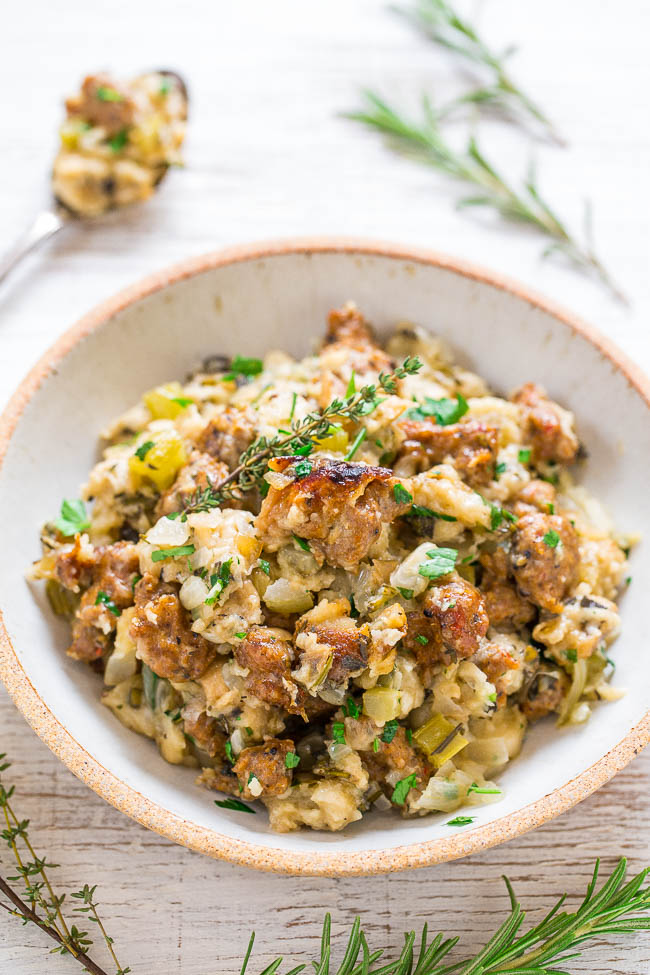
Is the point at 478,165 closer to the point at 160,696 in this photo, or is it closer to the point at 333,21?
the point at 333,21

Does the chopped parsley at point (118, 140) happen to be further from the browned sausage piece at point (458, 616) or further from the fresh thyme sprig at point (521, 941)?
the fresh thyme sprig at point (521, 941)

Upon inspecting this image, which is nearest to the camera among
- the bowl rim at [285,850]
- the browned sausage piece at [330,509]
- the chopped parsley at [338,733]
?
the bowl rim at [285,850]

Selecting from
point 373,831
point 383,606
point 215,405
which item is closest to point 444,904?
point 373,831

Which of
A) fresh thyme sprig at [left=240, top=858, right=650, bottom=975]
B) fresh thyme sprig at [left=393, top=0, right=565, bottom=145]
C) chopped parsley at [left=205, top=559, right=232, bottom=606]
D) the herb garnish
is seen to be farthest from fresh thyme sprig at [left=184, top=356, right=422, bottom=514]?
fresh thyme sprig at [left=393, top=0, right=565, bottom=145]

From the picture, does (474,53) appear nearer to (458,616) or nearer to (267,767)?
(458,616)

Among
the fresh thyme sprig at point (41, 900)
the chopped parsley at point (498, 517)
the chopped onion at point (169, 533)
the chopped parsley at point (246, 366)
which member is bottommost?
the fresh thyme sprig at point (41, 900)

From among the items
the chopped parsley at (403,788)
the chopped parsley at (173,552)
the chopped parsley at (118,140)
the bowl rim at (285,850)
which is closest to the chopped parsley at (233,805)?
the bowl rim at (285,850)

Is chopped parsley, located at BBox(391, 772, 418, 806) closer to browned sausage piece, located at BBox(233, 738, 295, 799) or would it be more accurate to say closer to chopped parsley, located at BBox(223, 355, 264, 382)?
browned sausage piece, located at BBox(233, 738, 295, 799)

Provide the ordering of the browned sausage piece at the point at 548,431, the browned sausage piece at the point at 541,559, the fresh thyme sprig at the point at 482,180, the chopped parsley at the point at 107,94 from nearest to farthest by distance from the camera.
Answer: the browned sausage piece at the point at 541,559, the browned sausage piece at the point at 548,431, the chopped parsley at the point at 107,94, the fresh thyme sprig at the point at 482,180

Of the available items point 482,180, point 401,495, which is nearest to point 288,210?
point 482,180
